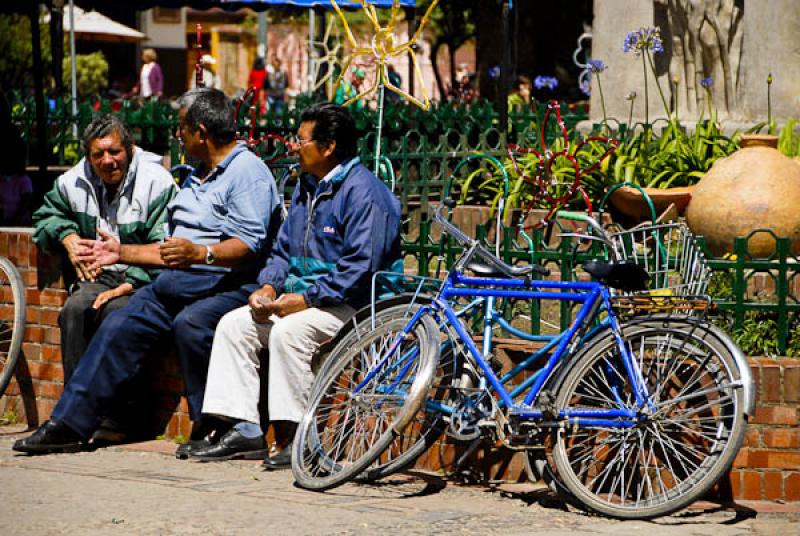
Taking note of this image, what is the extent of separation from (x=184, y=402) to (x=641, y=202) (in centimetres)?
351

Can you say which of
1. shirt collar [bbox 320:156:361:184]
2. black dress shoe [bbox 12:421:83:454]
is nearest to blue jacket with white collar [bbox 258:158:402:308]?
shirt collar [bbox 320:156:361:184]

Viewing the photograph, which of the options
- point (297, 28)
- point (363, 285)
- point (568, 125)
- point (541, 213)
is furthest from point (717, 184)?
point (297, 28)

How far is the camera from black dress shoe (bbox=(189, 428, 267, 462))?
23.2 ft

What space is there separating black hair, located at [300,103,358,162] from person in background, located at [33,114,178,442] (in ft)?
3.49

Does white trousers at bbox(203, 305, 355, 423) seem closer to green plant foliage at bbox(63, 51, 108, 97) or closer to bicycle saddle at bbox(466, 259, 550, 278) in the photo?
bicycle saddle at bbox(466, 259, 550, 278)

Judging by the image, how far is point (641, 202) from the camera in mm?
9922

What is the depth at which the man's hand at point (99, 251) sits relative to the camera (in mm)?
7602

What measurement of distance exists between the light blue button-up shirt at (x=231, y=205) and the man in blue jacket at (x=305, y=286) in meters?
0.18

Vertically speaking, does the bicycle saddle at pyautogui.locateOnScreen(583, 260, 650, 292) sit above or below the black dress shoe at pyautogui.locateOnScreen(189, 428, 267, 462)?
above

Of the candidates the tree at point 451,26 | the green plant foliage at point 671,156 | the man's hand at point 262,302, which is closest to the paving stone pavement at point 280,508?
the man's hand at point 262,302

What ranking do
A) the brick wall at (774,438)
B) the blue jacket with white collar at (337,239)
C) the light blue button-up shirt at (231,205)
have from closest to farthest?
the brick wall at (774,438), the blue jacket with white collar at (337,239), the light blue button-up shirt at (231,205)

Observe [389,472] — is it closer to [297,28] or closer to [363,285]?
[363,285]

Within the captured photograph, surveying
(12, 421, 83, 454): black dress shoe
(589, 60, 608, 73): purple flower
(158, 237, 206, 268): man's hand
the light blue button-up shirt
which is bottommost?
(12, 421, 83, 454): black dress shoe

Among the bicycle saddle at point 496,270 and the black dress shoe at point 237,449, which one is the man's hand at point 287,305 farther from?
the bicycle saddle at point 496,270
